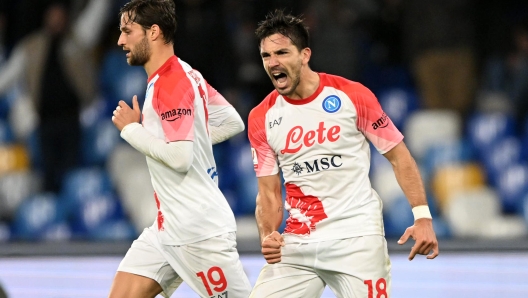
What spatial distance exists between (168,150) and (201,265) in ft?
1.92

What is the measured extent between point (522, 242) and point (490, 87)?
2.00 metres

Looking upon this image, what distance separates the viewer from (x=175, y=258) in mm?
4227

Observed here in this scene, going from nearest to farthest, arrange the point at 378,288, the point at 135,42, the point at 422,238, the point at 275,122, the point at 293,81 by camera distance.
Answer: the point at 422,238
the point at 378,288
the point at 293,81
the point at 275,122
the point at 135,42

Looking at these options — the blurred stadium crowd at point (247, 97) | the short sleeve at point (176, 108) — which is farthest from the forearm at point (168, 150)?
the blurred stadium crowd at point (247, 97)

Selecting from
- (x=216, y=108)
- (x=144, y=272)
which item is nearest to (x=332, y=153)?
(x=216, y=108)

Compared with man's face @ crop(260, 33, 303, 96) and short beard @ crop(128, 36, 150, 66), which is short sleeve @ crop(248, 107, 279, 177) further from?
short beard @ crop(128, 36, 150, 66)

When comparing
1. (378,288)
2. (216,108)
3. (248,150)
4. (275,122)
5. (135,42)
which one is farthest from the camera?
(248,150)

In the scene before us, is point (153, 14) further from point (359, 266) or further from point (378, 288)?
point (378, 288)

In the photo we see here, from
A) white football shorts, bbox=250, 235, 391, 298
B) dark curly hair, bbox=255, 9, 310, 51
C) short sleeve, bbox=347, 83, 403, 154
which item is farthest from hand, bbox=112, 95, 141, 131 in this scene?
short sleeve, bbox=347, 83, 403, 154

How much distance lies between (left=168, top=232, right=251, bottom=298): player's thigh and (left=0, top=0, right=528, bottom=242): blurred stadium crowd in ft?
17.9

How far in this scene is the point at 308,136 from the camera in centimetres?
401

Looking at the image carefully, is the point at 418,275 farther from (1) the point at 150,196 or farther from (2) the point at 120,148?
(2) the point at 120,148

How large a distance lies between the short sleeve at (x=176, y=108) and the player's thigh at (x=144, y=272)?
626 mm

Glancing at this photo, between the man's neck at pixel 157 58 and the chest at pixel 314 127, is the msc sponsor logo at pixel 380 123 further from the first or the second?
the man's neck at pixel 157 58
